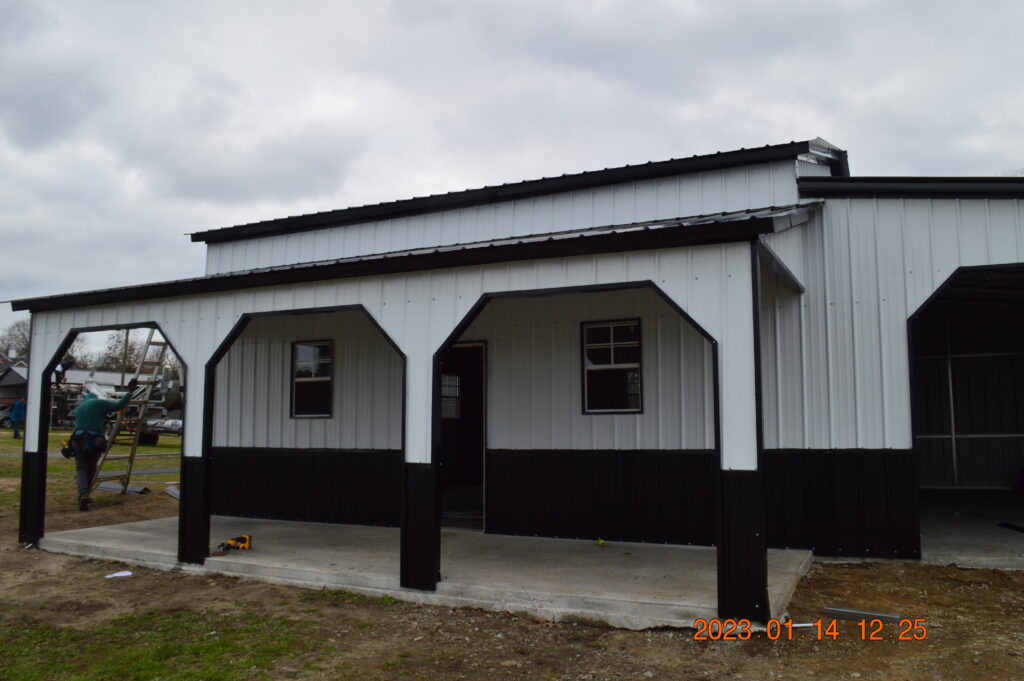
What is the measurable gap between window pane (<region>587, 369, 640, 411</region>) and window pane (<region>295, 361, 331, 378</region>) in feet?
11.7

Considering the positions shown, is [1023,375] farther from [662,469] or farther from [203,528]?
[203,528]

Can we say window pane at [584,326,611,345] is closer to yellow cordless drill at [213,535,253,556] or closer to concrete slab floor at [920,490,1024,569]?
concrete slab floor at [920,490,1024,569]

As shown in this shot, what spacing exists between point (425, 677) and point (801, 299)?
16.4 ft

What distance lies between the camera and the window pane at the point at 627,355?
790cm

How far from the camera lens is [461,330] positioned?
620cm

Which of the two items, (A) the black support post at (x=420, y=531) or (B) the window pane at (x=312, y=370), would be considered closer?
(A) the black support post at (x=420, y=531)

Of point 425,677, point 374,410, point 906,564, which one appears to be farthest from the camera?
point 374,410

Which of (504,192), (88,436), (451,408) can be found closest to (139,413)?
(88,436)

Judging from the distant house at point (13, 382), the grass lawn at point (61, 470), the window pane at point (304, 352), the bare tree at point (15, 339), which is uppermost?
the bare tree at point (15, 339)

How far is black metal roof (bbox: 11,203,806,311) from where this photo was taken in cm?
517

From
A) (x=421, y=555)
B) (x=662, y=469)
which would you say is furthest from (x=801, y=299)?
(x=421, y=555)

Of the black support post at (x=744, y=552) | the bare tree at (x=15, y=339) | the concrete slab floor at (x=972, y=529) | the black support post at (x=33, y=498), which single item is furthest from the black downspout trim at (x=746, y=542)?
the bare tree at (x=15, y=339)

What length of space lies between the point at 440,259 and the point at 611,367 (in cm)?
257

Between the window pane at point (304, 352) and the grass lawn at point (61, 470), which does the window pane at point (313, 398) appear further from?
the grass lawn at point (61, 470)
